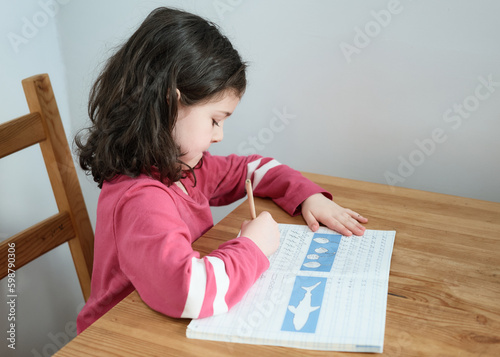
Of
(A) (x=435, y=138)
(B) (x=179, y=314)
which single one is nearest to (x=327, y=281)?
(B) (x=179, y=314)

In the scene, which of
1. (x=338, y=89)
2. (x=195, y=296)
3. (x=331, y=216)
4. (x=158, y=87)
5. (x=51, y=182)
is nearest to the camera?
(x=195, y=296)

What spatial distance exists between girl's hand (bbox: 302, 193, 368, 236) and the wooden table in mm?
32

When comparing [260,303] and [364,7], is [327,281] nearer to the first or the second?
[260,303]

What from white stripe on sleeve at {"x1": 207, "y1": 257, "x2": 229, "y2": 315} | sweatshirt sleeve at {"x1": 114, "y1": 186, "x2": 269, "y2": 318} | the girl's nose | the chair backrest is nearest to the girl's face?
the girl's nose

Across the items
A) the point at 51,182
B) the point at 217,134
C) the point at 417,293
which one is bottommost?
the point at 417,293

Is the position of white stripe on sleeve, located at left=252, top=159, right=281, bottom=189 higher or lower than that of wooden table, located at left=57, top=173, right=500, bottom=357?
higher

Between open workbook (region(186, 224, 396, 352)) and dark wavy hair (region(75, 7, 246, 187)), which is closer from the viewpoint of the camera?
open workbook (region(186, 224, 396, 352))

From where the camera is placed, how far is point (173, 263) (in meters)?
0.71

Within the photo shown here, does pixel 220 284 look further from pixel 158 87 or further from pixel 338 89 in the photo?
pixel 338 89

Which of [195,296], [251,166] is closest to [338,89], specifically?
[251,166]

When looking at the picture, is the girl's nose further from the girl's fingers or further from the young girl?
the girl's fingers

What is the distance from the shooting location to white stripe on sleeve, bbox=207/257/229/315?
2.33ft

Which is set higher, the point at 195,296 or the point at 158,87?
the point at 158,87

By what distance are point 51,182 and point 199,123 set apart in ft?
1.37
